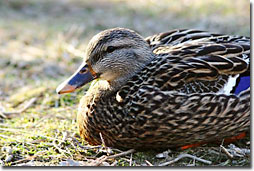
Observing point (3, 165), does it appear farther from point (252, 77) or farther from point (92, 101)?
point (252, 77)

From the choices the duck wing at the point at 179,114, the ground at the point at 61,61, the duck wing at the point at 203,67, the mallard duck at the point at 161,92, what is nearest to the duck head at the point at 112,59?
the mallard duck at the point at 161,92

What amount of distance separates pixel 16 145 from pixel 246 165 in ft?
6.62

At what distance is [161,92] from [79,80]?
0.74 meters

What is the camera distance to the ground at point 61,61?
401 centimetres

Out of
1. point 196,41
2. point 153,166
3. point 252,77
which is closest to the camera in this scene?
point 153,166

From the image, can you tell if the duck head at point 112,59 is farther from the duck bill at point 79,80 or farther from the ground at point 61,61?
the ground at point 61,61

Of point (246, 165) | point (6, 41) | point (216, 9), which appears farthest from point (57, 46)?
point (246, 165)

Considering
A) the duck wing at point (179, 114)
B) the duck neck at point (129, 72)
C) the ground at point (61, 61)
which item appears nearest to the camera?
the duck wing at point (179, 114)

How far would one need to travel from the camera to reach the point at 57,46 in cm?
696

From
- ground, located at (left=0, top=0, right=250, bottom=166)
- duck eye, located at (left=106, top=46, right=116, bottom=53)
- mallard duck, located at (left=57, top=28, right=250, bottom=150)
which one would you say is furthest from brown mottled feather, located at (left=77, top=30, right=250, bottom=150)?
duck eye, located at (left=106, top=46, right=116, bottom=53)

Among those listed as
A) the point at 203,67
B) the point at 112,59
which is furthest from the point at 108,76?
the point at 203,67

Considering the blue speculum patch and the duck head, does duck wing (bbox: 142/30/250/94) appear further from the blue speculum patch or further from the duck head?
the duck head

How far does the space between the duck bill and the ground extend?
20.1 inches

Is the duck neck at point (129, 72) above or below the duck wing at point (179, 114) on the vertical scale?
above
